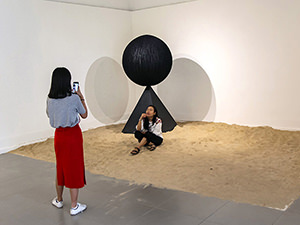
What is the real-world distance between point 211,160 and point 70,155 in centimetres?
209

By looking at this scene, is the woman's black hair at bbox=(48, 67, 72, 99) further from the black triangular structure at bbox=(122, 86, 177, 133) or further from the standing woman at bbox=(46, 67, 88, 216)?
the black triangular structure at bbox=(122, 86, 177, 133)

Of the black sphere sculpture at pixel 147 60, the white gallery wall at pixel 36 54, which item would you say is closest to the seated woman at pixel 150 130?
the black sphere sculpture at pixel 147 60

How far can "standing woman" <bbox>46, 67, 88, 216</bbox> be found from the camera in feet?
10.0

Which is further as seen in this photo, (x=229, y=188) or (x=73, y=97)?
(x=229, y=188)

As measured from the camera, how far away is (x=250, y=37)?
6.20m

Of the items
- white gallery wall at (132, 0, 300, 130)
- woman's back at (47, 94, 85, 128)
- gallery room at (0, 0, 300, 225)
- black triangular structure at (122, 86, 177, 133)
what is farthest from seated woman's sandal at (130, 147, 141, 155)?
white gallery wall at (132, 0, 300, 130)

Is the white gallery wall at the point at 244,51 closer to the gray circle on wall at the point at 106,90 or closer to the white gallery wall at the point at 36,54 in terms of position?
the gray circle on wall at the point at 106,90

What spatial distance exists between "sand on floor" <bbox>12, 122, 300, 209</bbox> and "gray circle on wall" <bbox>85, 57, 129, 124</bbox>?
24.8 inches

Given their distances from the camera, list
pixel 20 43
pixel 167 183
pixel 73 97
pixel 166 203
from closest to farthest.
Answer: pixel 73 97 < pixel 166 203 < pixel 167 183 < pixel 20 43

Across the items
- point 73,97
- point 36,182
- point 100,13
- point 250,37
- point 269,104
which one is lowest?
point 36,182

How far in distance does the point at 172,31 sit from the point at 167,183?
13.5 feet

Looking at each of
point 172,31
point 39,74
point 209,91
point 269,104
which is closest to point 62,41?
point 39,74

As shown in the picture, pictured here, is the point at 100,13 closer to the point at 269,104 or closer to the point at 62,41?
the point at 62,41

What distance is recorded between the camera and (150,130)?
5.22m
